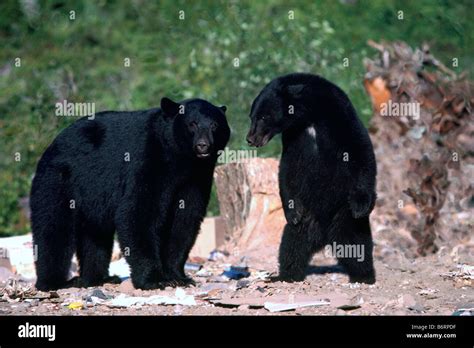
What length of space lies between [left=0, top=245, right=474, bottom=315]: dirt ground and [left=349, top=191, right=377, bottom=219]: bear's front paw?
610 millimetres

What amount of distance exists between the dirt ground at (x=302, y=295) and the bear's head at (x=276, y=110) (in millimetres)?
1272

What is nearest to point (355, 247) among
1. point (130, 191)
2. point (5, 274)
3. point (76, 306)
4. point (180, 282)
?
point (180, 282)

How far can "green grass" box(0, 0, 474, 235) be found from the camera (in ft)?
40.0

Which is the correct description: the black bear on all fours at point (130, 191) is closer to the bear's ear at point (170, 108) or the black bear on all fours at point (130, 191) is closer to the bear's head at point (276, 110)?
the bear's ear at point (170, 108)

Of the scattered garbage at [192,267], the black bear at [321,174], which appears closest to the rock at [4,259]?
the scattered garbage at [192,267]

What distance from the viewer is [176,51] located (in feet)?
47.8

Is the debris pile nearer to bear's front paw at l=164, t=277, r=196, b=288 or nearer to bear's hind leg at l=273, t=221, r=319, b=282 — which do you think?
bear's hind leg at l=273, t=221, r=319, b=282

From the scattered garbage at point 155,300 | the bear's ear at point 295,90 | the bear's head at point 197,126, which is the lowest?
the scattered garbage at point 155,300

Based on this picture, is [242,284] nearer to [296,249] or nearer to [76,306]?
[296,249]

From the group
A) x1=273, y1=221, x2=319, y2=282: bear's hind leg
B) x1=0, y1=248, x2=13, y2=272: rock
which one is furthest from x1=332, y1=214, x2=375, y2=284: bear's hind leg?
x1=0, y1=248, x2=13, y2=272: rock

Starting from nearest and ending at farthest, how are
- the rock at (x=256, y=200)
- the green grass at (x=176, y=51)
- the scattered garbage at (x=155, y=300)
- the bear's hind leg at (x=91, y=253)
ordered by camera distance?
the scattered garbage at (x=155, y=300)
the bear's hind leg at (x=91, y=253)
the rock at (x=256, y=200)
the green grass at (x=176, y=51)

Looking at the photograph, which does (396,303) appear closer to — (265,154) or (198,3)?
(265,154)

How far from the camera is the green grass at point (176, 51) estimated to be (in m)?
12.2

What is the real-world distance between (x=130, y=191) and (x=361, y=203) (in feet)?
6.31
